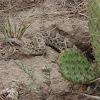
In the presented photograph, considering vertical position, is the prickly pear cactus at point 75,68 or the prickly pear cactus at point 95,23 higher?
the prickly pear cactus at point 95,23

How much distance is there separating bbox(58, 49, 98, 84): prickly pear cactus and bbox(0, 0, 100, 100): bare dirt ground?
28 cm

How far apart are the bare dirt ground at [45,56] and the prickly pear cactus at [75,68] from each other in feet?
0.91

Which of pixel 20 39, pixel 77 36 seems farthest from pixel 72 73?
pixel 77 36

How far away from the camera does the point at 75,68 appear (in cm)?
233

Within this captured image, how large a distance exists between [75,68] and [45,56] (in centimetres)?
165

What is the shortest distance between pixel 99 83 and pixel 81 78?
0.46m

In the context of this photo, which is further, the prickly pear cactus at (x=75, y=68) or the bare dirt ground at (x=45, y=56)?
the bare dirt ground at (x=45, y=56)

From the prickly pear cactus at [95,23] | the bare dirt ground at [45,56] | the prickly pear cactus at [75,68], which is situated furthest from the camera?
the bare dirt ground at [45,56]

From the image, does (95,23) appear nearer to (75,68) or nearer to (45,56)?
(75,68)

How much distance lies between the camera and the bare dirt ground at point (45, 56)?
251cm

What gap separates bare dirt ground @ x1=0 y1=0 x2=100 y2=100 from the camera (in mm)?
2508

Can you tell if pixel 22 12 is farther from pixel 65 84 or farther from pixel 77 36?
pixel 65 84

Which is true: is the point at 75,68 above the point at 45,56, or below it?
above

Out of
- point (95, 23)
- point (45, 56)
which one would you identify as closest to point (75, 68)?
point (95, 23)
